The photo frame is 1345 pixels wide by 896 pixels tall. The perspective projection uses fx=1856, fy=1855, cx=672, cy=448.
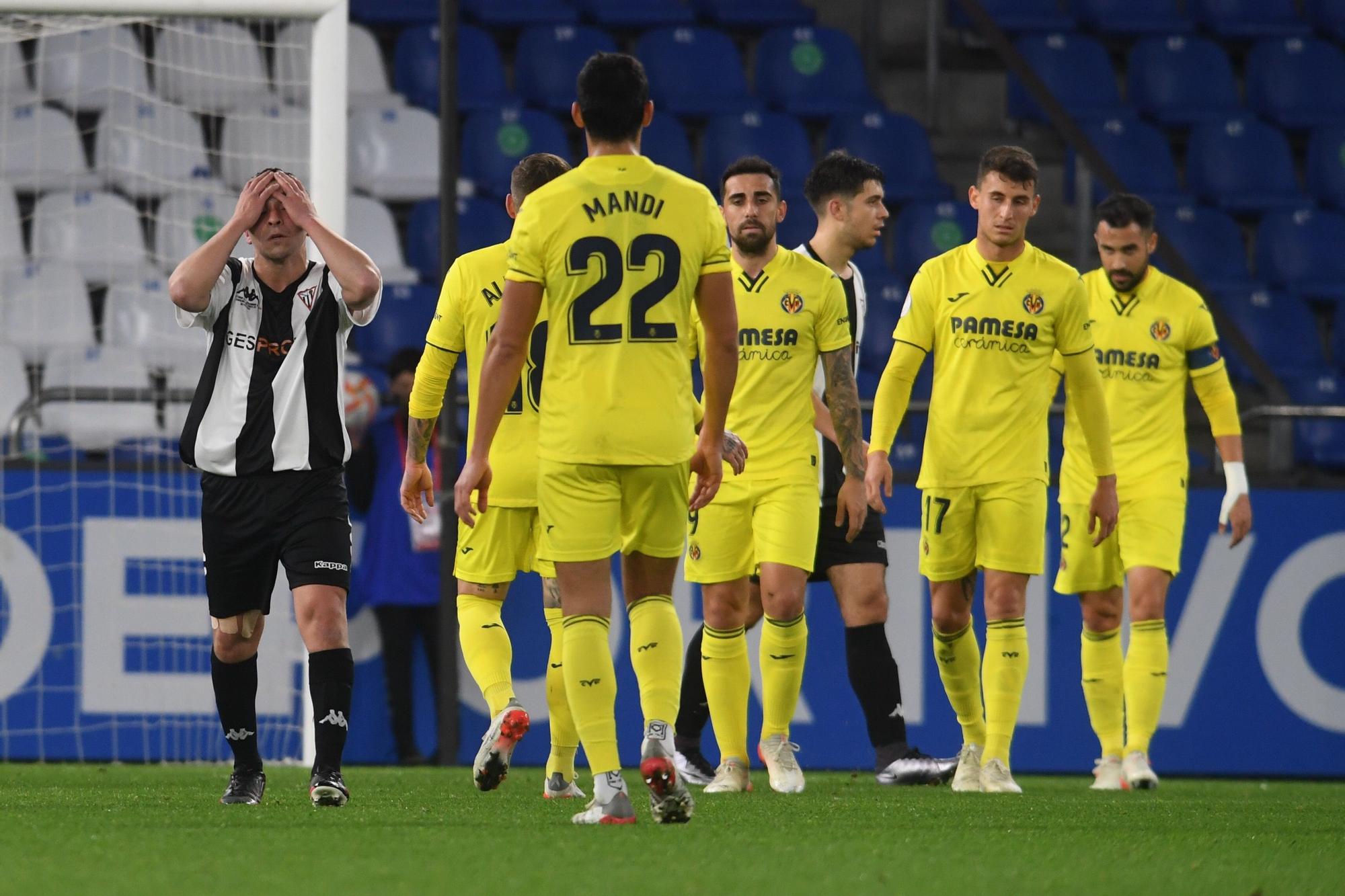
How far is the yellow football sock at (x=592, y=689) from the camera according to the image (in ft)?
15.3

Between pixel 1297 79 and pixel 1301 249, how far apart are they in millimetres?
1656

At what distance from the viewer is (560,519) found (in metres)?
4.70

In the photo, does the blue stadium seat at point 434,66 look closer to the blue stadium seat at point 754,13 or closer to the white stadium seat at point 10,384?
the blue stadium seat at point 754,13

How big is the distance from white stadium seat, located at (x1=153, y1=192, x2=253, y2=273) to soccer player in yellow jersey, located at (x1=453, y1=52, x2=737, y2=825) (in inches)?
221

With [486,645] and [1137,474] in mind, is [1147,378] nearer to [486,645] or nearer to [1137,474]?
[1137,474]

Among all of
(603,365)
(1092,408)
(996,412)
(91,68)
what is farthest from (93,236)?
(603,365)

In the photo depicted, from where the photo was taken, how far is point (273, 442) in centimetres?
547

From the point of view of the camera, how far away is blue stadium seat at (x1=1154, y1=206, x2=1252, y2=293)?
1231 cm

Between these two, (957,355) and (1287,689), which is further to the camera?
(1287,689)

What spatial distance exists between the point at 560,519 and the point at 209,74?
6212 millimetres

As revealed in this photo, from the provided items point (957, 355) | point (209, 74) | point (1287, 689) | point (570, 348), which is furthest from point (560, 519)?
point (209, 74)

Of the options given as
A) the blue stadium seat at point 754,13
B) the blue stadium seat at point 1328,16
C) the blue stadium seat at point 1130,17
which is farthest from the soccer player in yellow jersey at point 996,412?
the blue stadium seat at point 1328,16

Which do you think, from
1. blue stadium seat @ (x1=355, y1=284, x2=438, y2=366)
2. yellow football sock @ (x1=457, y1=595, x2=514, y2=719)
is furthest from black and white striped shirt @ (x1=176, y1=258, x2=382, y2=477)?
blue stadium seat @ (x1=355, y1=284, x2=438, y2=366)

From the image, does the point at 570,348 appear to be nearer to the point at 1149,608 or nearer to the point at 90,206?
the point at 1149,608
